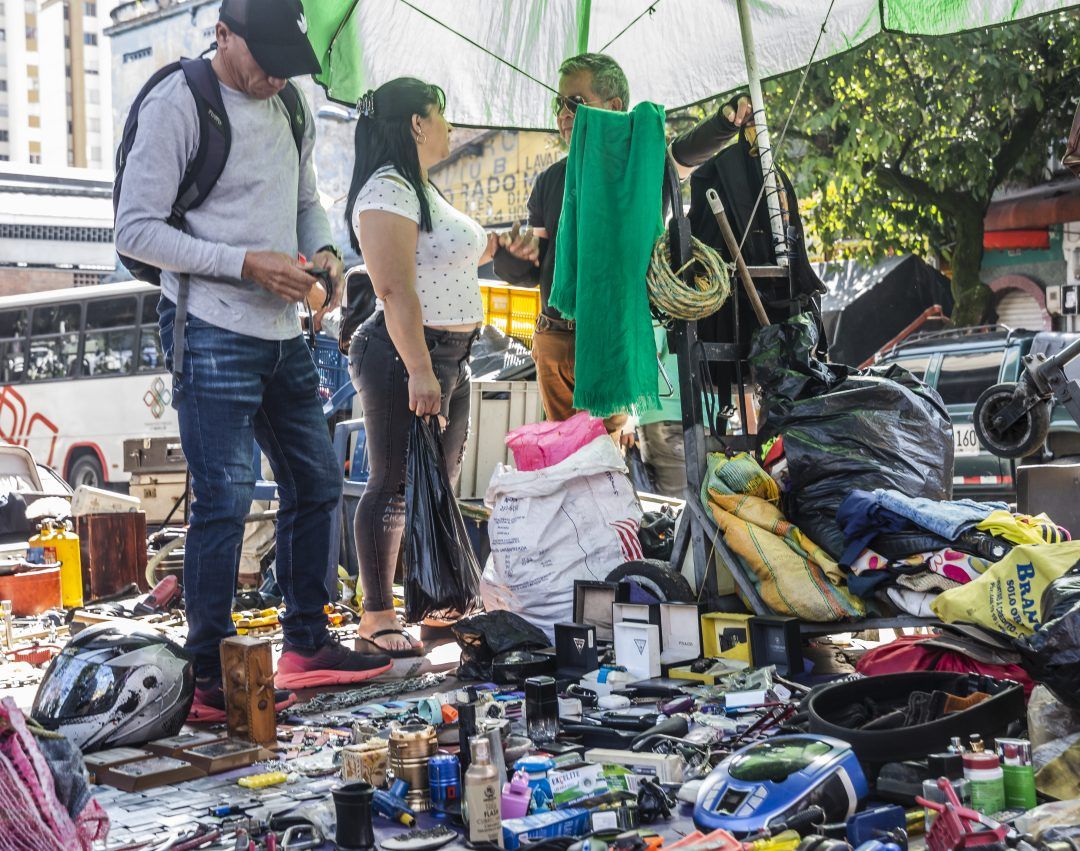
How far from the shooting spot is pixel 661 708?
12.8 ft

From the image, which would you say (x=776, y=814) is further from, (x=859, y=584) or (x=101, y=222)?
(x=101, y=222)

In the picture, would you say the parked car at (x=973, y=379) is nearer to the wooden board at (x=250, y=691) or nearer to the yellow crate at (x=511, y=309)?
the yellow crate at (x=511, y=309)

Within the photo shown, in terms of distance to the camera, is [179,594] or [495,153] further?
[495,153]

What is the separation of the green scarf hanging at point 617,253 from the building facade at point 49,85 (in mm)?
76263

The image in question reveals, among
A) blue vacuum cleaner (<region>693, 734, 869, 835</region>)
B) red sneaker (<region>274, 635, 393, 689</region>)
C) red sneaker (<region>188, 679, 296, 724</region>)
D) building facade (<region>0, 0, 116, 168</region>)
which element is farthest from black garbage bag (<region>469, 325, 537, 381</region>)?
building facade (<region>0, 0, 116, 168</region>)

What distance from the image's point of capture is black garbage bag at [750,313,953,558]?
15.2 ft

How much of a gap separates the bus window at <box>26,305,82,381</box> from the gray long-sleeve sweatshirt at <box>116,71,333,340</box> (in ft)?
55.9

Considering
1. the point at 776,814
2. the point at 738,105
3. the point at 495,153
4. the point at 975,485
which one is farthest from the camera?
the point at 495,153

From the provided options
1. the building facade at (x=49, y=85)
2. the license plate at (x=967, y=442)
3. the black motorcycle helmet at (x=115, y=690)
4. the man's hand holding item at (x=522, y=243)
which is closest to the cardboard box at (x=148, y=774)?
the black motorcycle helmet at (x=115, y=690)

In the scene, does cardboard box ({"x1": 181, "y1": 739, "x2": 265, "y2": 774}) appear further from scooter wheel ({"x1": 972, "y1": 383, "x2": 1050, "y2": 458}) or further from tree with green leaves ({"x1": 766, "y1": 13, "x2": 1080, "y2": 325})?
tree with green leaves ({"x1": 766, "y1": 13, "x2": 1080, "y2": 325})

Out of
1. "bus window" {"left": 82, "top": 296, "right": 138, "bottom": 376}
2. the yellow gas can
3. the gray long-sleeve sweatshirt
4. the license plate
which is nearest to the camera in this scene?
the gray long-sleeve sweatshirt

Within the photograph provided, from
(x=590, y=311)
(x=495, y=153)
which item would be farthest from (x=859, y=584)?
(x=495, y=153)

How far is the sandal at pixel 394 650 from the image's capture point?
508 centimetres

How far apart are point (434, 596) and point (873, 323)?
51.6 ft
